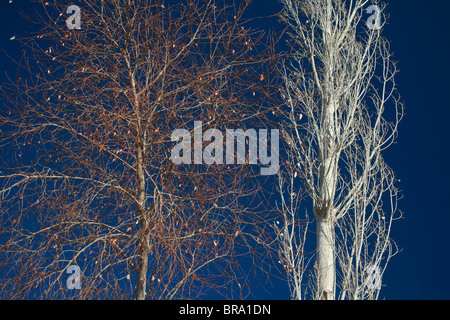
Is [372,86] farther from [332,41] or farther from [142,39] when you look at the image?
[142,39]

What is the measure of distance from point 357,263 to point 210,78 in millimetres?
2908

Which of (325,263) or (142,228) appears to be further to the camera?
(325,263)

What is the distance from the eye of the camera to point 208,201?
428cm

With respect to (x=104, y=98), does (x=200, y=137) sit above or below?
below

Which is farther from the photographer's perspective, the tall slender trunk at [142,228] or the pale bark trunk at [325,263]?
the pale bark trunk at [325,263]

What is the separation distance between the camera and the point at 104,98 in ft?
14.8

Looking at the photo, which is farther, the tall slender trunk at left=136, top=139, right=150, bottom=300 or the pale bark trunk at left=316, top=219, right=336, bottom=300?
the pale bark trunk at left=316, top=219, right=336, bottom=300

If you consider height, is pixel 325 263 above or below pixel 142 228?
below
